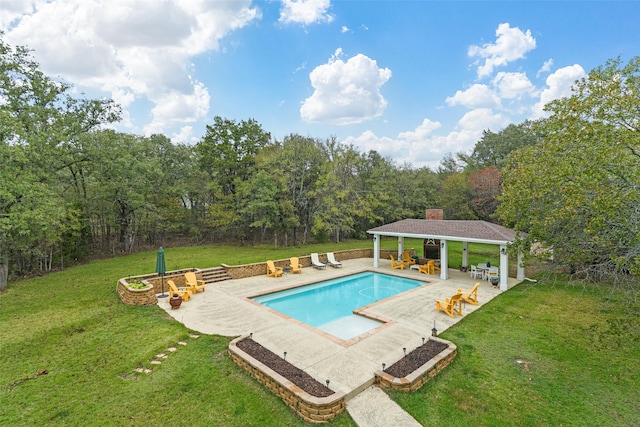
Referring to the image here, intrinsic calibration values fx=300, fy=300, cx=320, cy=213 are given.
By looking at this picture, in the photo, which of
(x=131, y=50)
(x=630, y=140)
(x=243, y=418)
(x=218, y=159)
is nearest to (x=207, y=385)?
(x=243, y=418)

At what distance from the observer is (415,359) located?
6676 mm

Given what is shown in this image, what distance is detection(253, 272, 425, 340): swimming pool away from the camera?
9797 millimetres

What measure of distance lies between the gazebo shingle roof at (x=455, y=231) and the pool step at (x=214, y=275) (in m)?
8.60

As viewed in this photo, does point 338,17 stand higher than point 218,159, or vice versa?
point 338,17

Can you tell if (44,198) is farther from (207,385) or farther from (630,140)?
(630,140)

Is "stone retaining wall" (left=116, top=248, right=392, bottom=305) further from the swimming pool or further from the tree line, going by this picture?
the tree line

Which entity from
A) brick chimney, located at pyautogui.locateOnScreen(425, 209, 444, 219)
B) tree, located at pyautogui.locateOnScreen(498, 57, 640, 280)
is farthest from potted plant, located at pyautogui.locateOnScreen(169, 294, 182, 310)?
brick chimney, located at pyautogui.locateOnScreen(425, 209, 444, 219)

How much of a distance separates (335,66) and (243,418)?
19.7 meters

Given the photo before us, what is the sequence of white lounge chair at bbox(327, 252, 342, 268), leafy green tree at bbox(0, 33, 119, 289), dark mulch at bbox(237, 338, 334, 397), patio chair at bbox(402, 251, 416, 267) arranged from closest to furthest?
dark mulch at bbox(237, 338, 334, 397) < leafy green tree at bbox(0, 33, 119, 289) < patio chair at bbox(402, 251, 416, 267) < white lounge chair at bbox(327, 252, 342, 268)

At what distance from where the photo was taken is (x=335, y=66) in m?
19.6

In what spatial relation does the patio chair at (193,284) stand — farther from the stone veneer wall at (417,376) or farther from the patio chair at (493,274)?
the patio chair at (493,274)

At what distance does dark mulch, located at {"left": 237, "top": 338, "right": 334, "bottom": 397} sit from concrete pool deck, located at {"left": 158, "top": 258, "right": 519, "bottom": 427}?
0.27 m

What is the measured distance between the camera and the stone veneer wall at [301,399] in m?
5.00


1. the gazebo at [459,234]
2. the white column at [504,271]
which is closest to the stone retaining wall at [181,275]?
the gazebo at [459,234]
